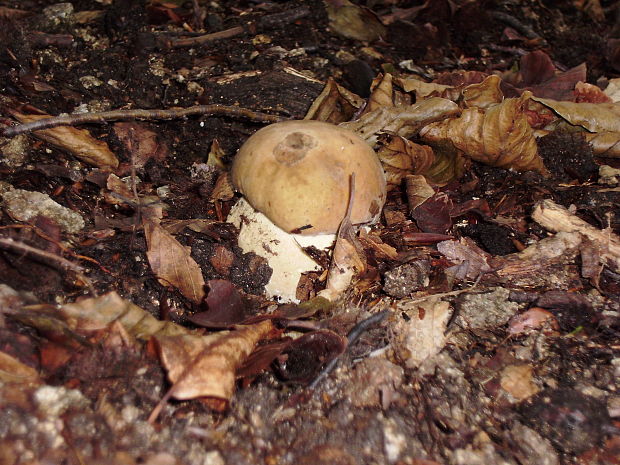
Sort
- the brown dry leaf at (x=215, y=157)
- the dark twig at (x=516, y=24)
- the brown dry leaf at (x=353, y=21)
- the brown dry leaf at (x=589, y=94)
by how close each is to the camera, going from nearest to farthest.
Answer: the brown dry leaf at (x=215, y=157), the brown dry leaf at (x=589, y=94), the brown dry leaf at (x=353, y=21), the dark twig at (x=516, y=24)

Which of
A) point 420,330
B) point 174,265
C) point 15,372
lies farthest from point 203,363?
point 420,330

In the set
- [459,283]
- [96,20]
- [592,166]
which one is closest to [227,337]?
[459,283]

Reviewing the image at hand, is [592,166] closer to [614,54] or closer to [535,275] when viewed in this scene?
[535,275]

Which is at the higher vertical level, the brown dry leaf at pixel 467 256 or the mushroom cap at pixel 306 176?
the mushroom cap at pixel 306 176

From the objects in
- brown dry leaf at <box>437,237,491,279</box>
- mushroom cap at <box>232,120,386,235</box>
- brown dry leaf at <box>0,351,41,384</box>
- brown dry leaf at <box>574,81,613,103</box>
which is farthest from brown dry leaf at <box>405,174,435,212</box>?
brown dry leaf at <box>0,351,41,384</box>

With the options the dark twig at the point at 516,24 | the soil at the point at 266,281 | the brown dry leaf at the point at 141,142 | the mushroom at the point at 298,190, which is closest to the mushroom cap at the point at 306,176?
the mushroom at the point at 298,190

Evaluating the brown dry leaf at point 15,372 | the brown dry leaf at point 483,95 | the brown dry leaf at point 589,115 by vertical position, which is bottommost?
the brown dry leaf at point 589,115

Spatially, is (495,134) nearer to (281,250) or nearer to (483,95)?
(483,95)

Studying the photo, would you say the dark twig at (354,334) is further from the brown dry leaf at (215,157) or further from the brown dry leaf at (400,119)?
the brown dry leaf at (215,157)
